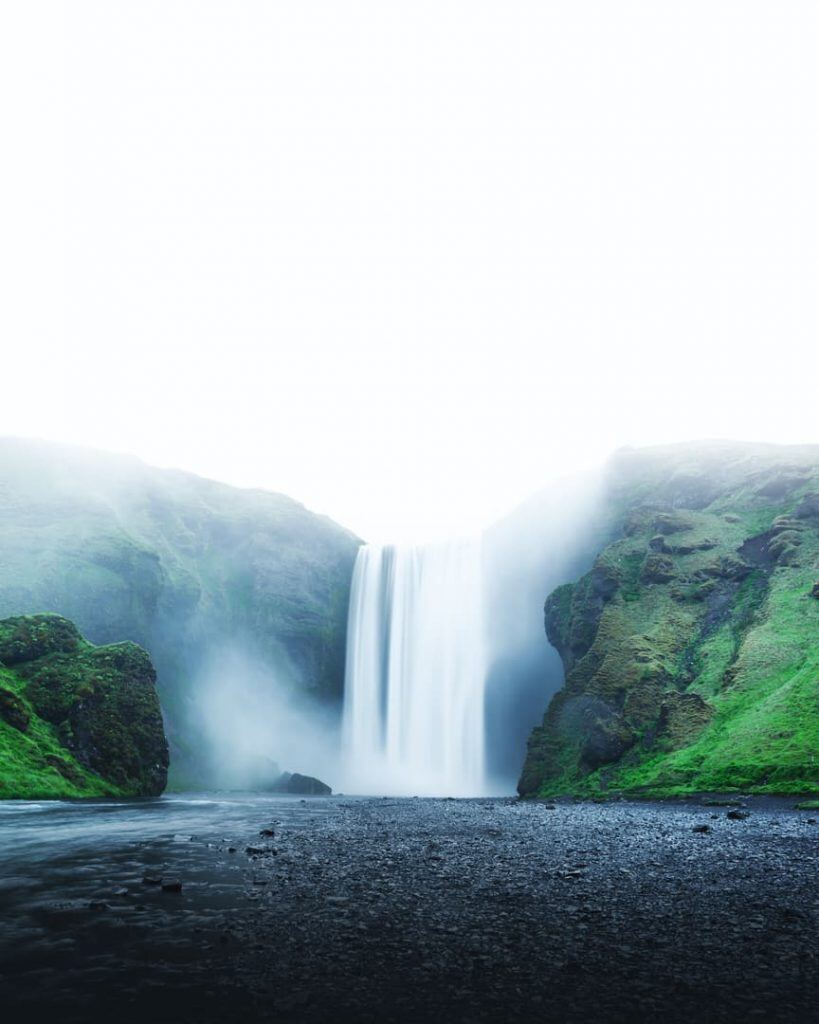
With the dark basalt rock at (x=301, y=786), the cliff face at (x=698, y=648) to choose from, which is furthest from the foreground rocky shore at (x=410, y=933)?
the dark basalt rock at (x=301, y=786)

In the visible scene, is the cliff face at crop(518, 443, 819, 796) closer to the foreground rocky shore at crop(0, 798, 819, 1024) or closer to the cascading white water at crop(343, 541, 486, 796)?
the cascading white water at crop(343, 541, 486, 796)

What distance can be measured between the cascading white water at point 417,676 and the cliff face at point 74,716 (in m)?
47.8

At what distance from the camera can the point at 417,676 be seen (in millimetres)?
105000

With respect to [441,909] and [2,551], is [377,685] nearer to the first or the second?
[2,551]

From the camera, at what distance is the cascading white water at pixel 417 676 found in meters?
97.2

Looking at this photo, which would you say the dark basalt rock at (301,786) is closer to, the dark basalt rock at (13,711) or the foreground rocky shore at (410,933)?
the dark basalt rock at (13,711)

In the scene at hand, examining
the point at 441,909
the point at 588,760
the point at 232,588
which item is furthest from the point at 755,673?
the point at 232,588

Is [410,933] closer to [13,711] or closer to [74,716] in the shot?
[13,711]

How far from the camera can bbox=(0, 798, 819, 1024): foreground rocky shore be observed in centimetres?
645

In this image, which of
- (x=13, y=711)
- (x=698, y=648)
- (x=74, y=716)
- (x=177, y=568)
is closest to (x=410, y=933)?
(x=13, y=711)

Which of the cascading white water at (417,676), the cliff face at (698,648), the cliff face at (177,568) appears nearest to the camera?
the cliff face at (698,648)

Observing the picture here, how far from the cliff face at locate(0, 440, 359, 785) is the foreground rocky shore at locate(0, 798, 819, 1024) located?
87.0 meters

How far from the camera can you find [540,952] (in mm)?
8234

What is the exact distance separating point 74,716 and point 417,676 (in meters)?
60.7
